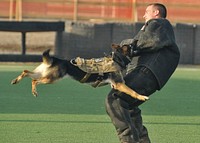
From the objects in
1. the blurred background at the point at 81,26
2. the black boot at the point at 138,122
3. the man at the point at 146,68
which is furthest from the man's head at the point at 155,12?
the blurred background at the point at 81,26

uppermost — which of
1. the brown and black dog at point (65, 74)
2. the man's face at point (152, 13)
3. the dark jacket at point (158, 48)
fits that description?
the man's face at point (152, 13)

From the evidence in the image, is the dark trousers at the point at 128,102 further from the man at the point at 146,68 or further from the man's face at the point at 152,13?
the man's face at the point at 152,13

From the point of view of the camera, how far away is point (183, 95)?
15539 mm

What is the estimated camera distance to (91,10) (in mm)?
26812

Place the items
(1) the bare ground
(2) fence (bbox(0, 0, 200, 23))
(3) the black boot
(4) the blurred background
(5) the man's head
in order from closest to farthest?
1. (5) the man's head
2. (3) the black boot
3. (4) the blurred background
4. (1) the bare ground
5. (2) fence (bbox(0, 0, 200, 23))

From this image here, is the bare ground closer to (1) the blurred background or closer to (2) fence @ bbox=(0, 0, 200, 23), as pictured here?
(1) the blurred background

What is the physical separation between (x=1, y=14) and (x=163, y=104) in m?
13.5

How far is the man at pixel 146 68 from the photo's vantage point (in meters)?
8.22

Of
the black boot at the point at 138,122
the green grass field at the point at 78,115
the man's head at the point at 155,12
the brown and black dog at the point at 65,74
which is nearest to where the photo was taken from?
the brown and black dog at the point at 65,74

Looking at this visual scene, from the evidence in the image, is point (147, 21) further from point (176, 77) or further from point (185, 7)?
point (185, 7)

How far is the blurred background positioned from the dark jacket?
14.8m

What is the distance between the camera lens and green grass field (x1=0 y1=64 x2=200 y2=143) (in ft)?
33.3

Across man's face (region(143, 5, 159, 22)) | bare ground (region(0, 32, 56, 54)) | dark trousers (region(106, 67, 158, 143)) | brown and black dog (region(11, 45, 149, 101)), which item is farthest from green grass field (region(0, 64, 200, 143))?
bare ground (region(0, 32, 56, 54))

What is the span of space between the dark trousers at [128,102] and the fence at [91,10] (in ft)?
58.9
